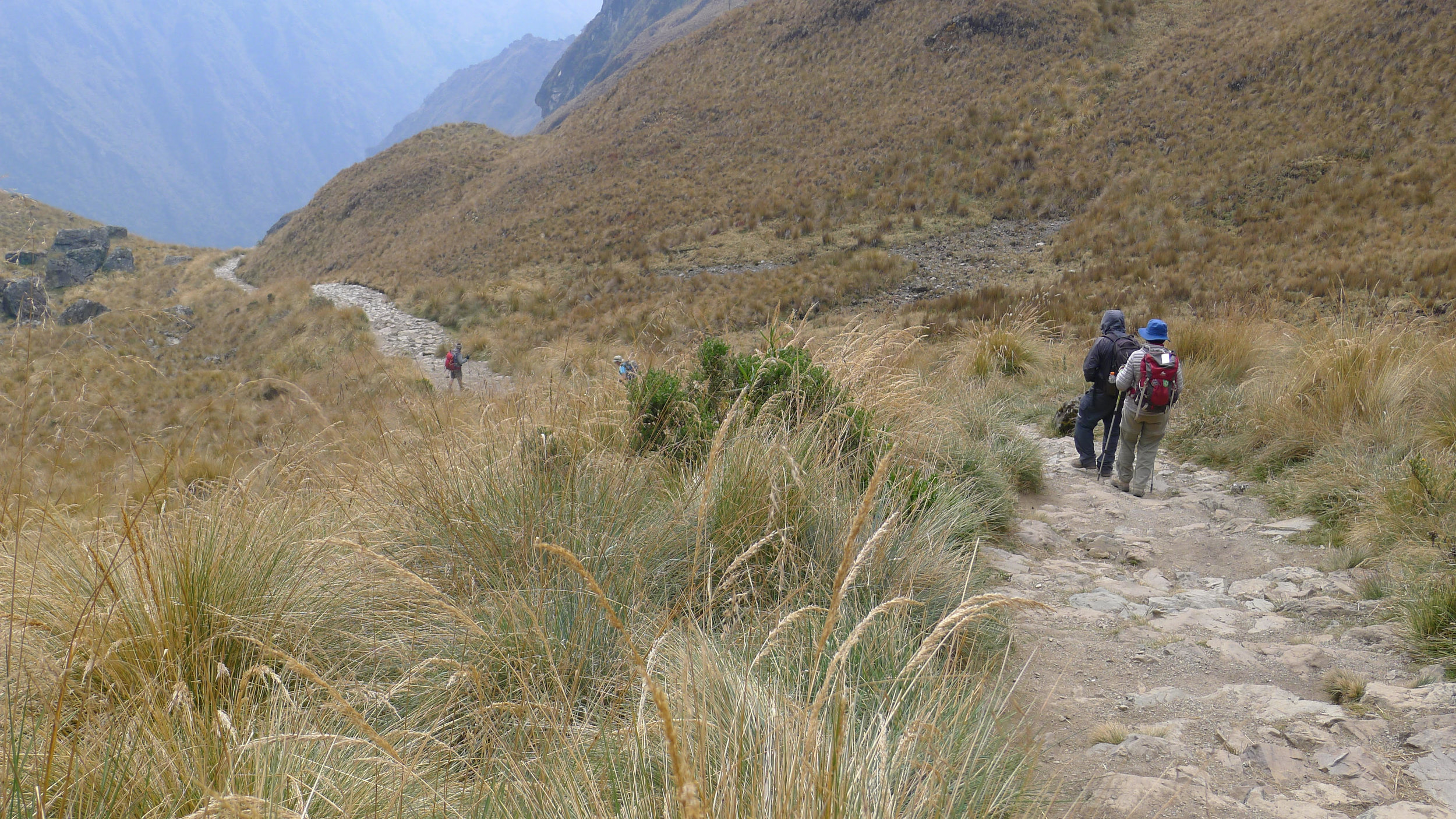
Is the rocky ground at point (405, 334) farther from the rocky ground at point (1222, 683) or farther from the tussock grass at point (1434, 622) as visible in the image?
the tussock grass at point (1434, 622)

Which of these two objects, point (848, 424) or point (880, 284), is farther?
point (880, 284)

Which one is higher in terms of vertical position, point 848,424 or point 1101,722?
point 848,424

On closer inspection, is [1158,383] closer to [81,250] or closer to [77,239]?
[81,250]

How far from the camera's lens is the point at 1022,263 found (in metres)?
17.1

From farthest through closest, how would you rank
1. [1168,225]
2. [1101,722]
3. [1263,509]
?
[1168,225]
[1263,509]
[1101,722]

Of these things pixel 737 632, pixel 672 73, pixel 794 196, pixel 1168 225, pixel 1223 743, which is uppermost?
pixel 672 73

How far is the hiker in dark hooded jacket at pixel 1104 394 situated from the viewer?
547 centimetres

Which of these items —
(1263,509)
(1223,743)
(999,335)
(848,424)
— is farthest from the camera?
(999,335)

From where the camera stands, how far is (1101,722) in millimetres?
2266

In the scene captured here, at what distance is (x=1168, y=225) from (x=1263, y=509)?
48.9ft

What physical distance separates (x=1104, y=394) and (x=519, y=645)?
5.32 meters

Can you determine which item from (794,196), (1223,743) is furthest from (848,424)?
(794,196)

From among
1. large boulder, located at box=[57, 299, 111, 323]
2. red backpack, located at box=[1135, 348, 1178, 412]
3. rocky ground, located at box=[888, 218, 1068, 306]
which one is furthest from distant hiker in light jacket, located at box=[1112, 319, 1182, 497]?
large boulder, located at box=[57, 299, 111, 323]

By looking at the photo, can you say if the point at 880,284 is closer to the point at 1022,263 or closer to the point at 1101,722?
the point at 1022,263
